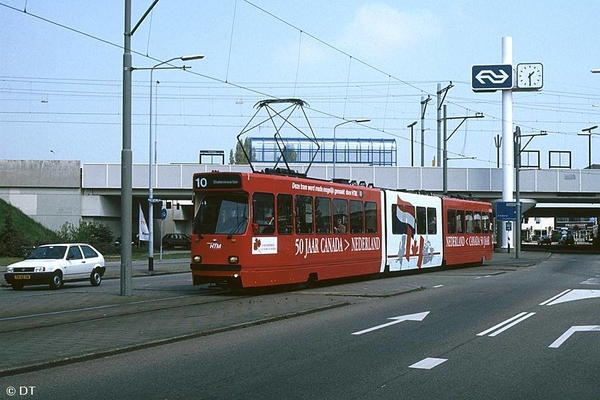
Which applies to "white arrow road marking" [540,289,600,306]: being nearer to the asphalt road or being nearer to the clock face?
the asphalt road

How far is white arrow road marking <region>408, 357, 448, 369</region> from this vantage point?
988 cm

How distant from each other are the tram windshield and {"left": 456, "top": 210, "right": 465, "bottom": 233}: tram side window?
58.7 feet

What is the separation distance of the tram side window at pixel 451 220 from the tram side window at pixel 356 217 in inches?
375

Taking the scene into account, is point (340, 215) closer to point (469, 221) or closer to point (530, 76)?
point (469, 221)

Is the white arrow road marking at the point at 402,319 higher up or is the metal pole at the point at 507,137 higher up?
the metal pole at the point at 507,137

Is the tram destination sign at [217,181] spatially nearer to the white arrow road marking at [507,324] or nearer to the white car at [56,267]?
the white car at [56,267]

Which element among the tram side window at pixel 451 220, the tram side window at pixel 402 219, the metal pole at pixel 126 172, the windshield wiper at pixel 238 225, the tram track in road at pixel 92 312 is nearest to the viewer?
the tram track in road at pixel 92 312

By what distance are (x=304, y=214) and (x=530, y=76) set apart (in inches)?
1671

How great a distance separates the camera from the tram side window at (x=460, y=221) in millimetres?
35969

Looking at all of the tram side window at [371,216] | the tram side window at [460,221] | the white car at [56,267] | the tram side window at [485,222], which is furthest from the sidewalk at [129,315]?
the tram side window at [485,222]

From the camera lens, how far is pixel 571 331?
44.2 ft

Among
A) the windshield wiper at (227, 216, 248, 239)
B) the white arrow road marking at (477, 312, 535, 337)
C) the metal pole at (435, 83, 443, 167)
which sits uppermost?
the metal pole at (435, 83, 443, 167)

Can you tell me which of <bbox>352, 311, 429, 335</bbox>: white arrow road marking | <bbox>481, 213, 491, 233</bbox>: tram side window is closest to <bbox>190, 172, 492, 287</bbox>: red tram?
<bbox>352, 311, 429, 335</bbox>: white arrow road marking

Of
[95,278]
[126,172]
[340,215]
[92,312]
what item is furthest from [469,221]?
[92,312]
